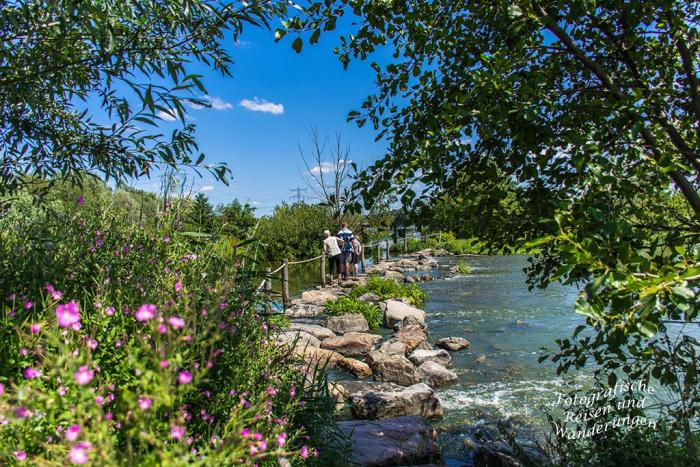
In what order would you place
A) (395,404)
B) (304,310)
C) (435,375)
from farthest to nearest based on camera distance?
(304,310) → (435,375) → (395,404)

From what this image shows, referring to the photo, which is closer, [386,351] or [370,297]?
[386,351]

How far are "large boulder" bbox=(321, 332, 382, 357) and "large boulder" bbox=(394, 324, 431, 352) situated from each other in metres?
0.55

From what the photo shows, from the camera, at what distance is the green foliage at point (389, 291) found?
1279 cm

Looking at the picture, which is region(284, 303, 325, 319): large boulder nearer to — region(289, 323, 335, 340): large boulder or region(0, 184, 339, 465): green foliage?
region(289, 323, 335, 340): large boulder

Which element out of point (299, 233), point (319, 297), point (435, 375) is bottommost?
point (435, 375)

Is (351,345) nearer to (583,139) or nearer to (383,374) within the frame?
(383,374)

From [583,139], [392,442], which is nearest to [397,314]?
[392,442]

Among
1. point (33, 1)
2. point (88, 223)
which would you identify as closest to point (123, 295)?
point (88, 223)

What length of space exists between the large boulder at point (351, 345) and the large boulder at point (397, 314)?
1723mm

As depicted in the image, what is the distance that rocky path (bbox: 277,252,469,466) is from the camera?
3889 mm

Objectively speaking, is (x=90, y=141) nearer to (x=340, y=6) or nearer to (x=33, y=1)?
(x=33, y=1)

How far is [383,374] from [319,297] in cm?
629

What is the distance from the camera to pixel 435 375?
6816 mm

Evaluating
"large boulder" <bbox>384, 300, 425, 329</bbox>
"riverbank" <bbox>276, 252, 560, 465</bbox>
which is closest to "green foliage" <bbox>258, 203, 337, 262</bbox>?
"riverbank" <bbox>276, 252, 560, 465</bbox>
